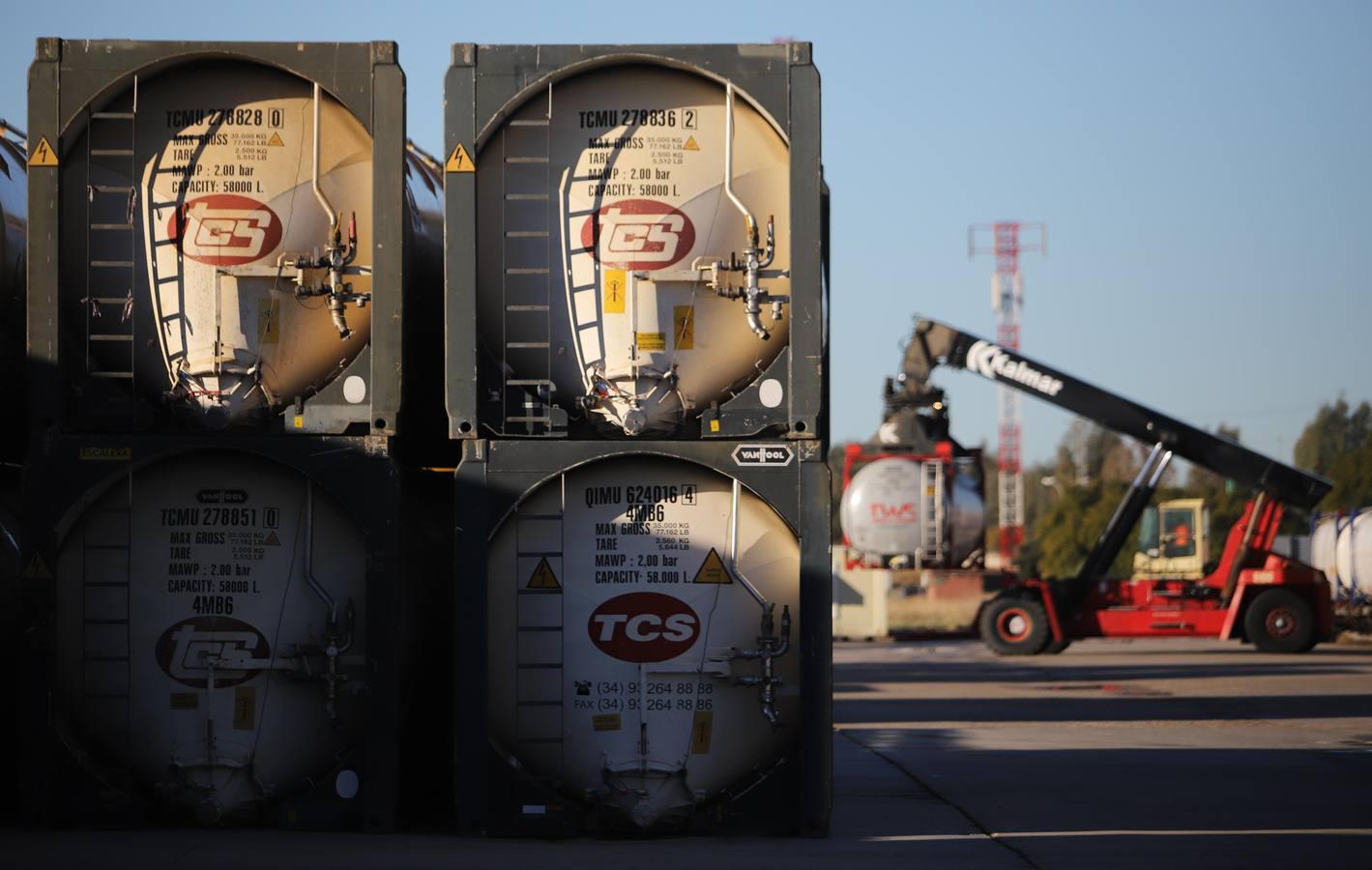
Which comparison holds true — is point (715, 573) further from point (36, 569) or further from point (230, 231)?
point (36, 569)

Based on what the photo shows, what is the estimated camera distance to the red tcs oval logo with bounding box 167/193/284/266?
27.2 ft

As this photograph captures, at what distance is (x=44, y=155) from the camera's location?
8.29 metres

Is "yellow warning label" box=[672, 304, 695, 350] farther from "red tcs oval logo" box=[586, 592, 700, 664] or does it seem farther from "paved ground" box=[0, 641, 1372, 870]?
"paved ground" box=[0, 641, 1372, 870]

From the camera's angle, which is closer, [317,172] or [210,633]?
[210,633]

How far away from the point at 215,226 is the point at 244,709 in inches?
96.9

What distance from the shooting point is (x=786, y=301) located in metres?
8.23

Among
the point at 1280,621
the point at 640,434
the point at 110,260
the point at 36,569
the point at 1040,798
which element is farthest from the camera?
the point at 1280,621

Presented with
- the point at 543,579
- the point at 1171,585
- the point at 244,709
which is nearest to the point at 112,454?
the point at 244,709

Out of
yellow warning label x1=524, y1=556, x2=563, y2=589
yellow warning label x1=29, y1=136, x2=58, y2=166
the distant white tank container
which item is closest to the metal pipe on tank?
yellow warning label x1=29, y1=136, x2=58, y2=166

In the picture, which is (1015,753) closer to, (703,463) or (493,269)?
(703,463)

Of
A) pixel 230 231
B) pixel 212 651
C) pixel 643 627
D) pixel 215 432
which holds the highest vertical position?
pixel 230 231

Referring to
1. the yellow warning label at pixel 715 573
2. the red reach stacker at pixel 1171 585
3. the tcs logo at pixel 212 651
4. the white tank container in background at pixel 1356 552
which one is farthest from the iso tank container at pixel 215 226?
the white tank container in background at pixel 1356 552

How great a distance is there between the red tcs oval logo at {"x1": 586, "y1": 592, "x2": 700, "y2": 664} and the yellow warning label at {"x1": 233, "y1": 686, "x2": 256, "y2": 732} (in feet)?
5.70

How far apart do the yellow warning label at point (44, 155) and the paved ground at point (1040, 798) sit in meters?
3.37
